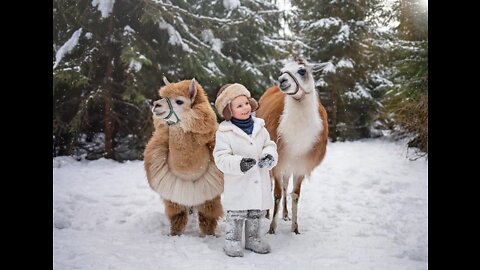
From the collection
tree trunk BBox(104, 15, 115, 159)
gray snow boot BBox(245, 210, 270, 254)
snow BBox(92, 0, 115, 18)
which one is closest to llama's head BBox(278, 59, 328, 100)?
gray snow boot BBox(245, 210, 270, 254)

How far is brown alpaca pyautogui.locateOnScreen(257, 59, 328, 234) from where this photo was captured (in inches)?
83.1

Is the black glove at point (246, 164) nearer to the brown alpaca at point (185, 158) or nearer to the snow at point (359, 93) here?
the brown alpaca at point (185, 158)

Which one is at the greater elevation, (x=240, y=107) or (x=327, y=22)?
(x=327, y=22)

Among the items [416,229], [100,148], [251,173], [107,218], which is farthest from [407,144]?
[100,148]

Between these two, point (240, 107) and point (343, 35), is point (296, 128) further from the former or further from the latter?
point (343, 35)

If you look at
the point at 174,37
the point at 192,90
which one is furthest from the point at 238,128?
the point at 174,37

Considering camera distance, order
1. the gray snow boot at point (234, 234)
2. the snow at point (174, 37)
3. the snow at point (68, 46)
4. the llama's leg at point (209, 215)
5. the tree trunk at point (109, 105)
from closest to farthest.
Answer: the gray snow boot at point (234, 234), the llama's leg at point (209, 215), the snow at point (68, 46), the snow at point (174, 37), the tree trunk at point (109, 105)

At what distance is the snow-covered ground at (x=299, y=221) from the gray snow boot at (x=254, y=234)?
0.14 feet

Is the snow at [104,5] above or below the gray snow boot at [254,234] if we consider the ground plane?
above

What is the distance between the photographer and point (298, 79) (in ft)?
6.89

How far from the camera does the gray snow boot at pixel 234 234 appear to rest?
188 cm

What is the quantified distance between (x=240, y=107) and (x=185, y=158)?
0.40 meters

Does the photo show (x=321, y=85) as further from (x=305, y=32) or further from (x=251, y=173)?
(x=251, y=173)

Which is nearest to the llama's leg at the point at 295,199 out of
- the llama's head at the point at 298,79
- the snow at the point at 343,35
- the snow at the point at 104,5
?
the llama's head at the point at 298,79
